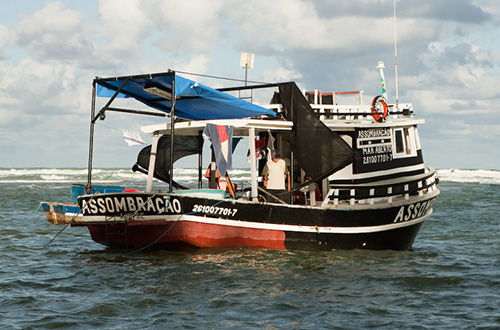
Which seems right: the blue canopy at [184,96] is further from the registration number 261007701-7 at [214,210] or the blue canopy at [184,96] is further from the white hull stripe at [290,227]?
the white hull stripe at [290,227]

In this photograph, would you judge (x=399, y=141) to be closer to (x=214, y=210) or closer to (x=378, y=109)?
(x=378, y=109)

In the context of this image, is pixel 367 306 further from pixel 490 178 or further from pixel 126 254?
pixel 490 178

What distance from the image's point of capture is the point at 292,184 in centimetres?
1435

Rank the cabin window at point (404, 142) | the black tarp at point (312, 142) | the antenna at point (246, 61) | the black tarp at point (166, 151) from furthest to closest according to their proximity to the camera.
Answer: the black tarp at point (166, 151), the antenna at point (246, 61), the cabin window at point (404, 142), the black tarp at point (312, 142)

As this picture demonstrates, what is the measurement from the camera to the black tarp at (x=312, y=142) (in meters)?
12.8

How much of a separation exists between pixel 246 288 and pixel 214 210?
2565mm

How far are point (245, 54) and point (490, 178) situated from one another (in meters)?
59.5

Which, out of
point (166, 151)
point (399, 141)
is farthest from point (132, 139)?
point (399, 141)

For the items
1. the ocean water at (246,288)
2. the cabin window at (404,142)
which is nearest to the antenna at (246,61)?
the cabin window at (404,142)

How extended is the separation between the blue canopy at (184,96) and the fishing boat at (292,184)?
0.03 metres

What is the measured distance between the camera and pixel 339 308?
893 centimetres

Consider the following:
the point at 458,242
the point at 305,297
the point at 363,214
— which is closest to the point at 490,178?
the point at 458,242

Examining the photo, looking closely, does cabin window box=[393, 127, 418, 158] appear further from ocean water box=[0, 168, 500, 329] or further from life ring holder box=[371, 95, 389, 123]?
ocean water box=[0, 168, 500, 329]

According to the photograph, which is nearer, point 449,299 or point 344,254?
point 449,299
